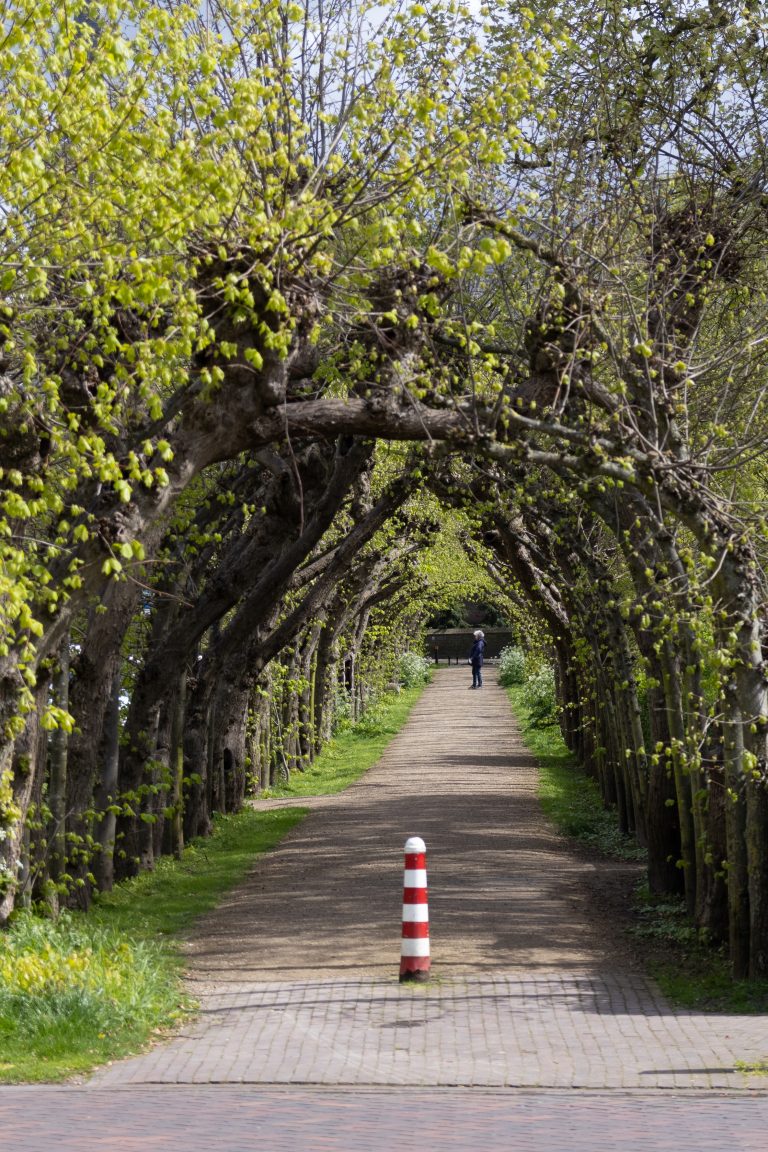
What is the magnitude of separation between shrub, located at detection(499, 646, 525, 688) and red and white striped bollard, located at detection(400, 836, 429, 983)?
55.3 m

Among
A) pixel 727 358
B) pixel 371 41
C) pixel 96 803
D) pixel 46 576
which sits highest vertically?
pixel 371 41

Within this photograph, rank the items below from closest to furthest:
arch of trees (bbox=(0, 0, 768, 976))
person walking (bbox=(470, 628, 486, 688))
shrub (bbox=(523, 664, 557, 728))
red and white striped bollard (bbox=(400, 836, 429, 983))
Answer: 1. arch of trees (bbox=(0, 0, 768, 976))
2. red and white striped bollard (bbox=(400, 836, 429, 983))
3. shrub (bbox=(523, 664, 557, 728))
4. person walking (bbox=(470, 628, 486, 688))

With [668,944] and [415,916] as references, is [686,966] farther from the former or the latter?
[415,916]

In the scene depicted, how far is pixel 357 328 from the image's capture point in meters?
12.7

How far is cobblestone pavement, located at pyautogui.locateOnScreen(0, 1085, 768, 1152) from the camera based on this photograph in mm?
6766

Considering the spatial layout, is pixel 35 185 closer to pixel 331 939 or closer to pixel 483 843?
pixel 331 939

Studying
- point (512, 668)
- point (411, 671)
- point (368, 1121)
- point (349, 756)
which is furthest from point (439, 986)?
point (411, 671)

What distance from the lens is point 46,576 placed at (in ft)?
31.0

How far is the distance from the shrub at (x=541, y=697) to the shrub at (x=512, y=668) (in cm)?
1466

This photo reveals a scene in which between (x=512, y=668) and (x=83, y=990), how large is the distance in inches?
2410

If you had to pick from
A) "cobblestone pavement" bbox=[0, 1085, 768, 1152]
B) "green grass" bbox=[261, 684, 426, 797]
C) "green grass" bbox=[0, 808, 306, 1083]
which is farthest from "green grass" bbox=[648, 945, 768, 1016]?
"green grass" bbox=[261, 684, 426, 797]

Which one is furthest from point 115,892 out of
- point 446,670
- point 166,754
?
point 446,670

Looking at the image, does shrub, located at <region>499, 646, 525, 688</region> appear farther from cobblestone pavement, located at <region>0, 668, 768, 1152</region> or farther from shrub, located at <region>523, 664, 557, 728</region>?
cobblestone pavement, located at <region>0, 668, 768, 1152</region>

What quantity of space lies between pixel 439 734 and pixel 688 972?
103 ft
